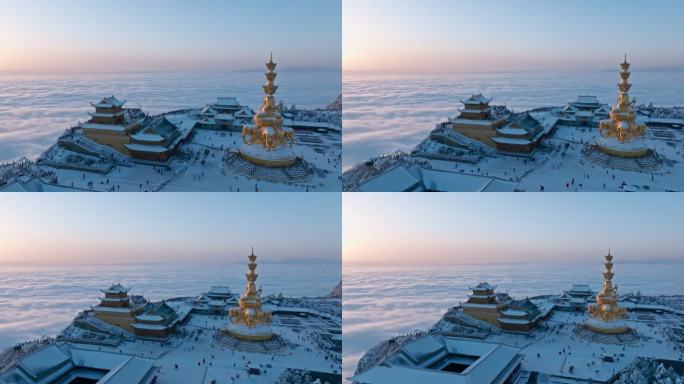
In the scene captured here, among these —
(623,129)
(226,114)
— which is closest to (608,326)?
(623,129)

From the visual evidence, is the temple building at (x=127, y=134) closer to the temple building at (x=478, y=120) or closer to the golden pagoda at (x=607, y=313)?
the temple building at (x=478, y=120)

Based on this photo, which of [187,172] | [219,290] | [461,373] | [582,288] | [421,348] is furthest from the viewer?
[219,290]

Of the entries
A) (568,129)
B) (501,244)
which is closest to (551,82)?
(568,129)

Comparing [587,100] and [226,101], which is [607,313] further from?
→ [226,101]

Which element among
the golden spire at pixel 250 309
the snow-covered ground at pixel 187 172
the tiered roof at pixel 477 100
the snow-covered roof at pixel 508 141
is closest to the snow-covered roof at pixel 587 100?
the snow-covered roof at pixel 508 141

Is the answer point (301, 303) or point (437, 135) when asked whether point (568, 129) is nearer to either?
point (437, 135)

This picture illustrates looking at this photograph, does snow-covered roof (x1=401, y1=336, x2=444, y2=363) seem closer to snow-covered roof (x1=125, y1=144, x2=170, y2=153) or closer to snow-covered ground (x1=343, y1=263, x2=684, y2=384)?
snow-covered ground (x1=343, y1=263, x2=684, y2=384)
